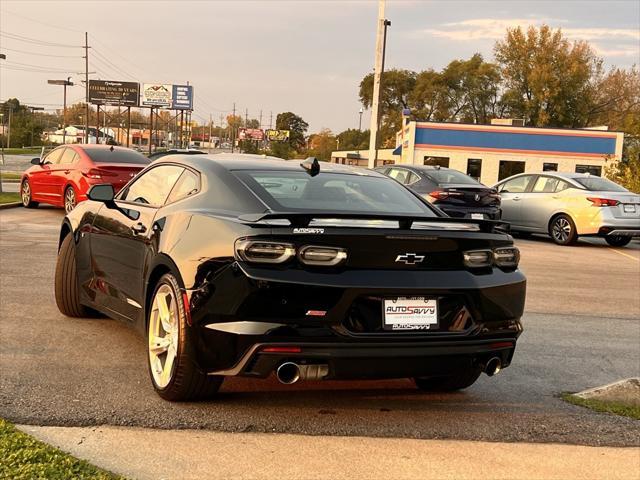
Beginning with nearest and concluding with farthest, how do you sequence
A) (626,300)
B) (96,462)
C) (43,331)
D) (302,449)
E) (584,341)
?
1. (96,462)
2. (302,449)
3. (43,331)
4. (584,341)
5. (626,300)

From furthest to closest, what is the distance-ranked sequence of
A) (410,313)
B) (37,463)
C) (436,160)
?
(436,160)
(410,313)
(37,463)

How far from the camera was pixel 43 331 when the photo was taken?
6.31m

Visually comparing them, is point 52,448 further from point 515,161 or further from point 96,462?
point 515,161

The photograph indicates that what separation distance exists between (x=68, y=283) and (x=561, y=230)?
1259 centimetres

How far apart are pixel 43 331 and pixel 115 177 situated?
9.60 m

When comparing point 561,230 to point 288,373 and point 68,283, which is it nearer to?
point 68,283

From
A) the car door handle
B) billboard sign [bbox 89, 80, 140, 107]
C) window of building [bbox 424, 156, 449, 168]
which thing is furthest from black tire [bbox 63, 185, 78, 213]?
billboard sign [bbox 89, 80, 140, 107]

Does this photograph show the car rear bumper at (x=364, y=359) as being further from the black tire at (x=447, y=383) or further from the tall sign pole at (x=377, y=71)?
the tall sign pole at (x=377, y=71)

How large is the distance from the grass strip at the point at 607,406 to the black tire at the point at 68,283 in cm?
403

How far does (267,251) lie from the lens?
4141 mm

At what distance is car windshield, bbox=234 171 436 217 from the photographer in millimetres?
4871

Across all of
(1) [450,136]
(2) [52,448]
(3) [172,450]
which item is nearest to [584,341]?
(3) [172,450]

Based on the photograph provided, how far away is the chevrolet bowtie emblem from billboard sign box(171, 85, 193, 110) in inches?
4056

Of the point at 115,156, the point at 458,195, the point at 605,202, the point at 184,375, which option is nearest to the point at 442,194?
the point at 458,195
